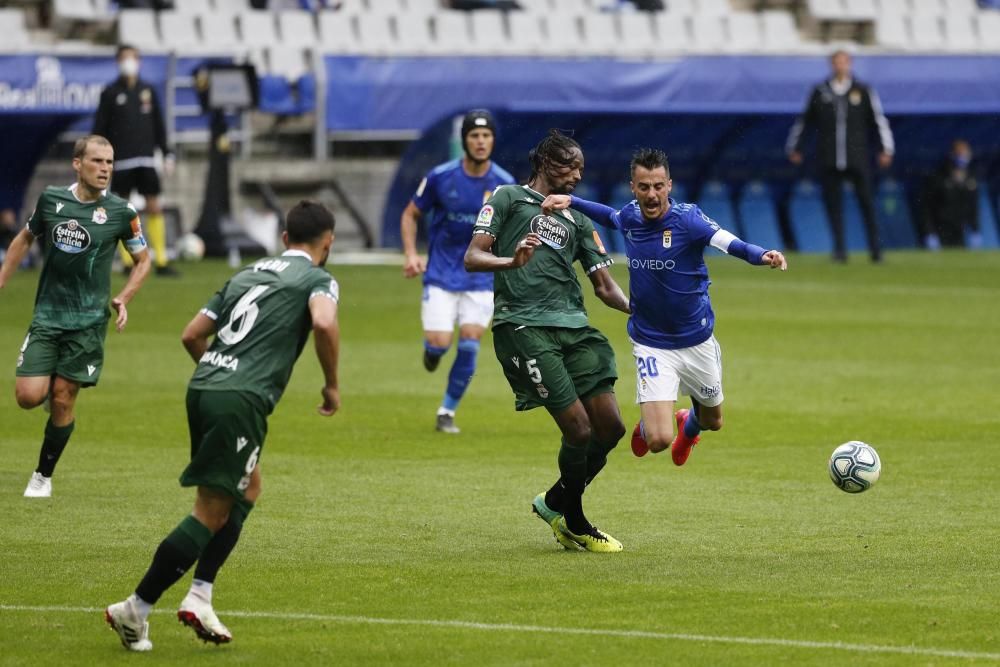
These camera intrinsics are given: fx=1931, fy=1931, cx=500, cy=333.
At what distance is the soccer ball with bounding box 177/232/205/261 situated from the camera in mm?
27766

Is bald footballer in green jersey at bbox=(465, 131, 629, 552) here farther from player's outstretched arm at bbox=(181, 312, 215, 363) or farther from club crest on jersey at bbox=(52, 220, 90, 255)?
club crest on jersey at bbox=(52, 220, 90, 255)

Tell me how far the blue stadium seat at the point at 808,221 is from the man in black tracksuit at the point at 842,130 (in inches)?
228

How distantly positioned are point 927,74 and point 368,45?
9298mm

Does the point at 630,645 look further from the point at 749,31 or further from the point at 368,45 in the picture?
the point at 749,31

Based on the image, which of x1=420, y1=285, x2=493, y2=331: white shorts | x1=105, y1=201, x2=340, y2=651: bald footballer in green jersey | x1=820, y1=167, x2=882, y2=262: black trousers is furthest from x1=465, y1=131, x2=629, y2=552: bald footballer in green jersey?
x1=820, y1=167, x2=882, y2=262: black trousers

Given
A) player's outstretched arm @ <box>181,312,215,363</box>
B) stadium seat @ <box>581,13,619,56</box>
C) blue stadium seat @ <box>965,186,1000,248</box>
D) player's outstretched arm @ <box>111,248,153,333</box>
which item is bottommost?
blue stadium seat @ <box>965,186,1000,248</box>

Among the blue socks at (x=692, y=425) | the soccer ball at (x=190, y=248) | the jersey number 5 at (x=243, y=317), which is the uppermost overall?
the jersey number 5 at (x=243, y=317)

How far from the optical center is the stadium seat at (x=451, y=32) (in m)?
32.4

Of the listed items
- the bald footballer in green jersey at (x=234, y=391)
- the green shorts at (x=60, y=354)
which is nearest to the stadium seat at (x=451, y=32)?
the green shorts at (x=60, y=354)

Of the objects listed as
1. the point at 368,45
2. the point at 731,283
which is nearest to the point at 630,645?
the point at 731,283

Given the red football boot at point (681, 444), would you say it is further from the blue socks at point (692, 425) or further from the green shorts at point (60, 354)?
the green shorts at point (60, 354)

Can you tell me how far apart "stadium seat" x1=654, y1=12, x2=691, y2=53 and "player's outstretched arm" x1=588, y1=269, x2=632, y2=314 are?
25122 mm

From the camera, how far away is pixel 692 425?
10.9 m

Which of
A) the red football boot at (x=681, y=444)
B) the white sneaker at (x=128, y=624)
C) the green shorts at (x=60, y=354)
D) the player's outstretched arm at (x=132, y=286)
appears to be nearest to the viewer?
the white sneaker at (x=128, y=624)
